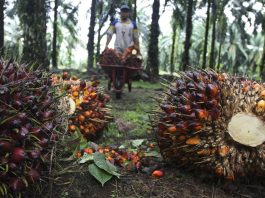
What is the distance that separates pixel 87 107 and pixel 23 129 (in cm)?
229

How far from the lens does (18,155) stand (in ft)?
8.30

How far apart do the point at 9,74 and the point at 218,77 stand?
1741 millimetres

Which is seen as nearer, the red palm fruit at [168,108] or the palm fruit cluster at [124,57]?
the red palm fruit at [168,108]

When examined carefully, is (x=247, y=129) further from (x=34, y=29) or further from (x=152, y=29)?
(x=152, y=29)

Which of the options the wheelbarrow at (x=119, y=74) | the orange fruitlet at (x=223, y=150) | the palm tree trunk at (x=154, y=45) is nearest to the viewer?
the orange fruitlet at (x=223, y=150)

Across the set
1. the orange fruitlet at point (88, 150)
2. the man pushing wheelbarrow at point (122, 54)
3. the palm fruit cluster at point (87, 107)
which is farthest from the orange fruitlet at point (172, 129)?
the man pushing wheelbarrow at point (122, 54)

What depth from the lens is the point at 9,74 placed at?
9.45ft

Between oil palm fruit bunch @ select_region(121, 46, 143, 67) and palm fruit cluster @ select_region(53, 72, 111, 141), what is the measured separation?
440cm

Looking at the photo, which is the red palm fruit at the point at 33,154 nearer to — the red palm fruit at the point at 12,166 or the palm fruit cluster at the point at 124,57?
the red palm fruit at the point at 12,166

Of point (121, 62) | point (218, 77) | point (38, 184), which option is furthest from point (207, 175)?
point (121, 62)

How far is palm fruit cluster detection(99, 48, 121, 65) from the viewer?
31.8ft

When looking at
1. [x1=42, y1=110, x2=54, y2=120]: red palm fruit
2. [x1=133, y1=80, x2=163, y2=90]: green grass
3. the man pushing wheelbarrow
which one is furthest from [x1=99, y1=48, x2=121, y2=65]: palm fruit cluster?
[x1=42, y1=110, x2=54, y2=120]: red palm fruit

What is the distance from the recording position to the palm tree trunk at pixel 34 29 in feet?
28.0

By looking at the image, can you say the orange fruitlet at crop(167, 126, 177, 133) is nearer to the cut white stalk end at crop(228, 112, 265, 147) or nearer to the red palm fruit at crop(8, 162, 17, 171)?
the cut white stalk end at crop(228, 112, 265, 147)
